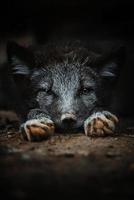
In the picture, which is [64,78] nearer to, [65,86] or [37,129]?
[65,86]

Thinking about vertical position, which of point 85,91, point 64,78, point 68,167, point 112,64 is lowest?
point 68,167

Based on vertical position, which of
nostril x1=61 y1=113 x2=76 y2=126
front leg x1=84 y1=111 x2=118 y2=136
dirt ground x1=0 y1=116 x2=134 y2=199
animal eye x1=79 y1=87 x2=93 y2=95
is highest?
animal eye x1=79 y1=87 x2=93 y2=95

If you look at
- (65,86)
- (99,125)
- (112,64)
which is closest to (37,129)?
(99,125)

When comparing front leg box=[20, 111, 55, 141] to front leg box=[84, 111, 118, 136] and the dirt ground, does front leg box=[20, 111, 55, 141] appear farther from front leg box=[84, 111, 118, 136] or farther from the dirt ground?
front leg box=[84, 111, 118, 136]

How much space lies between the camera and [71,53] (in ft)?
20.0

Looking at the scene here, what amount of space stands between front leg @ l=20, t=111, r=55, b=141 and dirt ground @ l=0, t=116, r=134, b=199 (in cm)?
8

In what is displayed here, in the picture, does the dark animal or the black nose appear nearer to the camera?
the black nose

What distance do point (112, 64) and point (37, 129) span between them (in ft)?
5.51

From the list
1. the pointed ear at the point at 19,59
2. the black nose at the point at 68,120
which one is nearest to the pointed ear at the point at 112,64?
the pointed ear at the point at 19,59

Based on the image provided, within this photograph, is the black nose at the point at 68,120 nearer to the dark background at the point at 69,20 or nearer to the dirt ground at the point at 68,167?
the dirt ground at the point at 68,167

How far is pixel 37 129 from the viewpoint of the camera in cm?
484

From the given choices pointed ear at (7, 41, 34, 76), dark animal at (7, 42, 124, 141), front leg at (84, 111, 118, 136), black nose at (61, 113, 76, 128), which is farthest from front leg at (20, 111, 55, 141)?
pointed ear at (7, 41, 34, 76)

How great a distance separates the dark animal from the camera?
5.18m

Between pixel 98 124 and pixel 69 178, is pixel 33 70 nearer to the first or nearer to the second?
pixel 98 124
